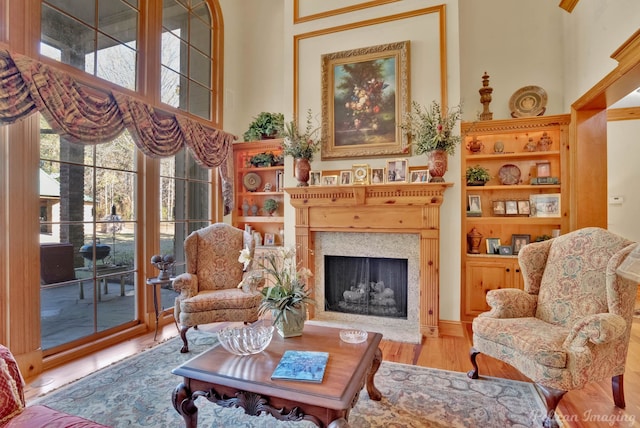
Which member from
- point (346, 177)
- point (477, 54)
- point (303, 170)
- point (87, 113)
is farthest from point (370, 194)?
point (87, 113)

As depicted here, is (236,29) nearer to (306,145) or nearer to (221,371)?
(306,145)

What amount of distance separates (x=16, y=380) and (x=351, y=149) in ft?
10.6

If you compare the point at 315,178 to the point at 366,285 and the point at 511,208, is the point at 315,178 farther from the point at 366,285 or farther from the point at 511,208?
the point at 511,208

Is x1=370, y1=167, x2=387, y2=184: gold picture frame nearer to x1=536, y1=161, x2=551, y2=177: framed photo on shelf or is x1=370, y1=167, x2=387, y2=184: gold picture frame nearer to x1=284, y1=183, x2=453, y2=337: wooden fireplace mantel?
x1=284, y1=183, x2=453, y2=337: wooden fireplace mantel

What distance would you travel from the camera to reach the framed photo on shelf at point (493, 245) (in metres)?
3.77

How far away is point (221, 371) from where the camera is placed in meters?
1.58

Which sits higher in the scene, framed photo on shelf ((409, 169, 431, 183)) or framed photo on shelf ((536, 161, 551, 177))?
framed photo on shelf ((536, 161, 551, 177))

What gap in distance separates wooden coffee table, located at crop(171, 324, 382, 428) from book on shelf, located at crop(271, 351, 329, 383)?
0.09 feet

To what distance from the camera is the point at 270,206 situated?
4609 millimetres

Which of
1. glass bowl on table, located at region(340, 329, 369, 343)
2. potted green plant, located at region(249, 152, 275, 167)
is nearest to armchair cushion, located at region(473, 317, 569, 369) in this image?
glass bowl on table, located at region(340, 329, 369, 343)

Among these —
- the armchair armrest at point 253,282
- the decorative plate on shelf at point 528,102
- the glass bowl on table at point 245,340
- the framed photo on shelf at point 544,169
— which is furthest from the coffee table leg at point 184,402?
the decorative plate on shelf at point 528,102

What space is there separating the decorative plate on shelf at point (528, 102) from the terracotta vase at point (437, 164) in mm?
1324

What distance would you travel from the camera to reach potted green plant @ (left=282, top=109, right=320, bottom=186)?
12.2 ft

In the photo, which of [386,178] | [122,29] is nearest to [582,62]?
[386,178]
